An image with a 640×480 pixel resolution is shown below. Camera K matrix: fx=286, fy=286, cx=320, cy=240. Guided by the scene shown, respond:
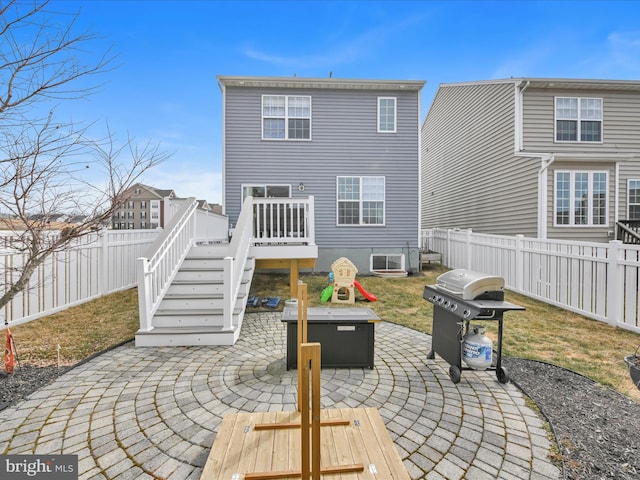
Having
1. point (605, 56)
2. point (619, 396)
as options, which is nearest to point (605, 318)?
point (619, 396)

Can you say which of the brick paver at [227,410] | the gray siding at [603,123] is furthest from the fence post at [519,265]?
the brick paver at [227,410]

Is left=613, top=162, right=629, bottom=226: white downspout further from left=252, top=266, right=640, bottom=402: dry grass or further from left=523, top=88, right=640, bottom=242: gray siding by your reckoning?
left=252, top=266, right=640, bottom=402: dry grass

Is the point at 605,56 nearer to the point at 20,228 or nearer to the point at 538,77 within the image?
the point at 538,77

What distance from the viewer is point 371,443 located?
6.70 ft

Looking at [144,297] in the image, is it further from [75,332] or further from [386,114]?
[386,114]

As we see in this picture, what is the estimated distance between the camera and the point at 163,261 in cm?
487

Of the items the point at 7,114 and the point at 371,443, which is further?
the point at 7,114

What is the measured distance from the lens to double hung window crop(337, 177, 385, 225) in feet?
35.0

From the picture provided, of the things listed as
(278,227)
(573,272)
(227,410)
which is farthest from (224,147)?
(573,272)

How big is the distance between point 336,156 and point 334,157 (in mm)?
83

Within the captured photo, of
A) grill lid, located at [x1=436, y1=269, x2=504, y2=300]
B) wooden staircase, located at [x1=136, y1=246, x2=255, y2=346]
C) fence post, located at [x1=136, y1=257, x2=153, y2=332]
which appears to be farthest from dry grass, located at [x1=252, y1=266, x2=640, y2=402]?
fence post, located at [x1=136, y1=257, x2=153, y2=332]

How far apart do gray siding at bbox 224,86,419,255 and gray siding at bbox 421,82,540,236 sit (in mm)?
3573

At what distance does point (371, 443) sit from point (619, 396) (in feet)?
9.38

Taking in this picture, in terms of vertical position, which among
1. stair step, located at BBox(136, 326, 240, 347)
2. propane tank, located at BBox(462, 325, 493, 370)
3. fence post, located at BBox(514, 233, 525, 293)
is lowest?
stair step, located at BBox(136, 326, 240, 347)
